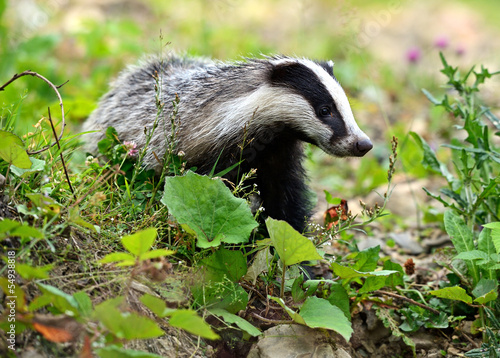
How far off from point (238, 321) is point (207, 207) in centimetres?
57

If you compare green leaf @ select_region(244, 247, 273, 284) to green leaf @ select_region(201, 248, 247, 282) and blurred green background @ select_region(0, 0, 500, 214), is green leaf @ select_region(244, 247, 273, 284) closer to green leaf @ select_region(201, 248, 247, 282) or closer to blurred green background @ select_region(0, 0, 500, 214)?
green leaf @ select_region(201, 248, 247, 282)

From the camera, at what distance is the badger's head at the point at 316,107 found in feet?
10.7

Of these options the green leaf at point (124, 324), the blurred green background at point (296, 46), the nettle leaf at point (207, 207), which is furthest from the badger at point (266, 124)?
the green leaf at point (124, 324)

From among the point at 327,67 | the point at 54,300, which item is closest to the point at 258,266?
the point at 54,300

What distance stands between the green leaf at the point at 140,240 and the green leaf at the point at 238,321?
0.59m

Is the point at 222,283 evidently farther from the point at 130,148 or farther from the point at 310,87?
the point at 310,87

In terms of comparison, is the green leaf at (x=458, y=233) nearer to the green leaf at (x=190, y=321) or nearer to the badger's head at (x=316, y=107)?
the badger's head at (x=316, y=107)

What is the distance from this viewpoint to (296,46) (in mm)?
8258

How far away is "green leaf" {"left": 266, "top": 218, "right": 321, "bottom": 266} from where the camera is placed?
99.4 inches

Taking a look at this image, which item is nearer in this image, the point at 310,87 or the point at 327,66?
the point at 310,87

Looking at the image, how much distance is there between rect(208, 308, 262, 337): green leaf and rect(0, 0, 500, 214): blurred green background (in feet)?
5.90

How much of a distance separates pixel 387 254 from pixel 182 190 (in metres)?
1.88

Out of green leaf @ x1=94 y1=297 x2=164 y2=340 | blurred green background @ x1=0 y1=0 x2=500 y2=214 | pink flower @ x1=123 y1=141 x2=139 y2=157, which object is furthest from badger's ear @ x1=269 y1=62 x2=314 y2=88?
green leaf @ x1=94 y1=297 x2=164 y2=340

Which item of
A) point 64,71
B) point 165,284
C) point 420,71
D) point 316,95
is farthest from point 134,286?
point 420,71
